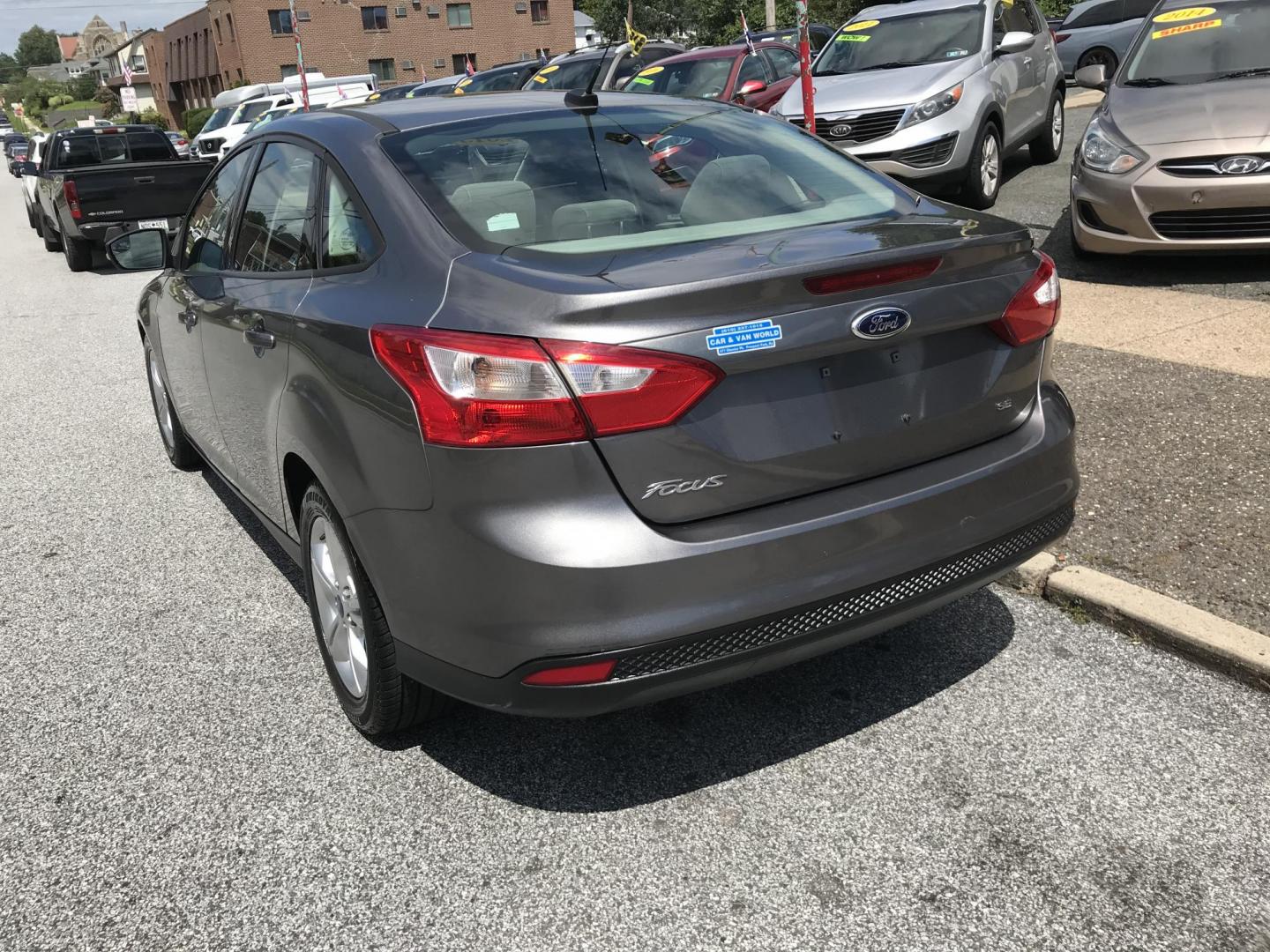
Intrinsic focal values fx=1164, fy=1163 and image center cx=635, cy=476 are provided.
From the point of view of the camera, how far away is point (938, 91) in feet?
32.1

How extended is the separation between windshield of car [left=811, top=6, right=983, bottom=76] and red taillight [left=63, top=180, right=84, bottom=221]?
338 inches

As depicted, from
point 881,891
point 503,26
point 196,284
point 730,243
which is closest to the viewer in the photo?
point 881,891

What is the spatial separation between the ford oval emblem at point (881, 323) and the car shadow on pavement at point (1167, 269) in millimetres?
5898

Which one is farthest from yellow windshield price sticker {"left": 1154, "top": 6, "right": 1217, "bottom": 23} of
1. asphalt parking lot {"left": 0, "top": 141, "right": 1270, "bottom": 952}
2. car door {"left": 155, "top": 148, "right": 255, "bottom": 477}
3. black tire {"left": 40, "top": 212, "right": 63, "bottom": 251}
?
black tire {"left": 40, "top": 212, "right": 63, "bottom": 251}

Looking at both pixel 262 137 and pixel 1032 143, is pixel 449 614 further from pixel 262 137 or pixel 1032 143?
pixel 1032 143

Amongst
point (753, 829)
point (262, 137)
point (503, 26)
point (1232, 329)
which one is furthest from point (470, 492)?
point (503, 26)

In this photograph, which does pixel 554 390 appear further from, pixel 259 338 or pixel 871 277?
pixel 259 338

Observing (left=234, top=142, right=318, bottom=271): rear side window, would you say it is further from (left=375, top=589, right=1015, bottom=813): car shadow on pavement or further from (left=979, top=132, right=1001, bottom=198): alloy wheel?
(left=979, top=132, right=1001, bottom=198): alloy wheel

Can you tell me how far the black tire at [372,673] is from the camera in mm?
2945

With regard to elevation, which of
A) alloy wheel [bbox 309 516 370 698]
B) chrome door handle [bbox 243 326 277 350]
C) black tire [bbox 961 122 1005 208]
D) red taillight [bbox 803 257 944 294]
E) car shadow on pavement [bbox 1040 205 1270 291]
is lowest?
car shadow on pavement [bbox 1040 205 1270 291]

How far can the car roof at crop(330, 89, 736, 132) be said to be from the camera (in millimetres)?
3529

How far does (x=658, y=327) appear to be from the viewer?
2.43 meters

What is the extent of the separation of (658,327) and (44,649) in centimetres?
279

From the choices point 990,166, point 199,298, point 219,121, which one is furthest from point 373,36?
point 199,298
